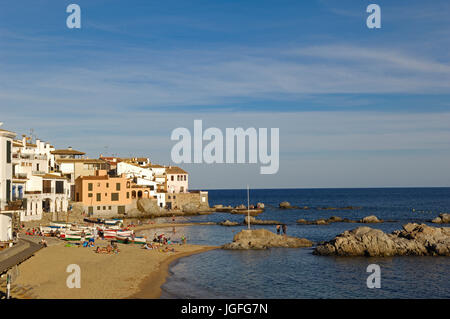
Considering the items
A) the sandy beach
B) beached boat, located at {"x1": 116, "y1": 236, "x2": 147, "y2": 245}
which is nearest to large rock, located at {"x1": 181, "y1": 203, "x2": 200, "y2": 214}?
beached boat, located at {"x1": 116, "y1": 236, "x2": 147, "y2": 245}

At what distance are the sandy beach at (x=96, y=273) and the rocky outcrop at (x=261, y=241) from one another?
7.43 m

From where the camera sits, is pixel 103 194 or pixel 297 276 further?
pixel 103 194

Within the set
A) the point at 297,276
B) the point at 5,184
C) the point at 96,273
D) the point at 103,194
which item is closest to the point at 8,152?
the point at 5,184

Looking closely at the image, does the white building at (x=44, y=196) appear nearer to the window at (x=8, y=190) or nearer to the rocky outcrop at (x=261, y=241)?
the window at (x=8, y=190)

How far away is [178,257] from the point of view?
46.8 metres

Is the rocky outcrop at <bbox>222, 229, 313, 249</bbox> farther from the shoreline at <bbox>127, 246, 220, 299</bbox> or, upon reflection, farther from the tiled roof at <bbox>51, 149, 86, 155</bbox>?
the tiled roof at <bbox>51, 149, 86, 155</bbox>

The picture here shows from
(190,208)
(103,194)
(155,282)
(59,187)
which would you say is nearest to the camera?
(155,282)

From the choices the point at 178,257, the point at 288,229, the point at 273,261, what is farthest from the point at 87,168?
the point at 273,261

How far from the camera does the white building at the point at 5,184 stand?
40000 mm

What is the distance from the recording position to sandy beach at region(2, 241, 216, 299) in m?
28.1

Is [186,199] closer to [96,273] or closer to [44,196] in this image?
[44,196]

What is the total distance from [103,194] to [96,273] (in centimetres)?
5775

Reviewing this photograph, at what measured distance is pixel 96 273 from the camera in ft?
112

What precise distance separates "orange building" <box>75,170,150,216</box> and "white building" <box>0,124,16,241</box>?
45544 mm
